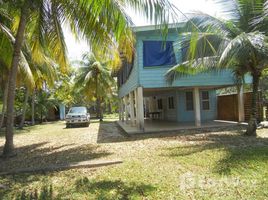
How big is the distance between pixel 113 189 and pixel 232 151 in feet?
14.2

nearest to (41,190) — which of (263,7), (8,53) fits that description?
(8,53)

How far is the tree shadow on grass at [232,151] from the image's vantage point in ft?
22.6

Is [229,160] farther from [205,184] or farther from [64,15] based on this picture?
[64,15]

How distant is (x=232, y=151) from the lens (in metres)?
8.62

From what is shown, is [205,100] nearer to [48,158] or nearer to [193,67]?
[193,67]

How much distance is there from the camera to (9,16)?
36.0ft

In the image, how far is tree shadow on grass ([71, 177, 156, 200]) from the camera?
5.45 meters

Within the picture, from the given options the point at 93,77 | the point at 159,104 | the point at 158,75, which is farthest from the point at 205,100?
the point at 93,77

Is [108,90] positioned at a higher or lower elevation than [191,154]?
higher

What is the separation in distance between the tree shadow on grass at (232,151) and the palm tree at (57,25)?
3797mm

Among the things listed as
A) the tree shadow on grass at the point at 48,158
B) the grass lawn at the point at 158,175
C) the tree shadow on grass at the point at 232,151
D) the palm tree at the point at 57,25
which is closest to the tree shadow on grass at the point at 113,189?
the grass lawn at the point at 158,175

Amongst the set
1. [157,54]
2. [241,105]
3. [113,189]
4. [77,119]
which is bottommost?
[113,189]

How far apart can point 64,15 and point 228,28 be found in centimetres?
573

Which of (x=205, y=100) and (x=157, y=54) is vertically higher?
(x=157, y=54)
